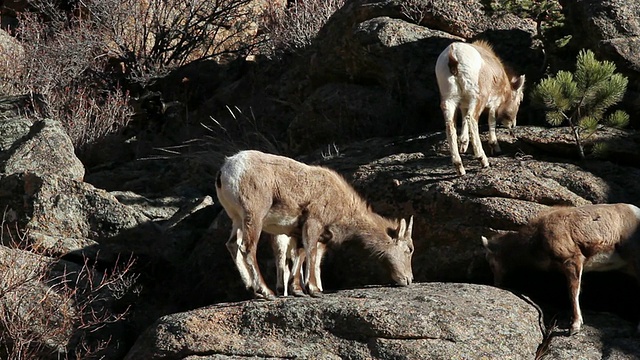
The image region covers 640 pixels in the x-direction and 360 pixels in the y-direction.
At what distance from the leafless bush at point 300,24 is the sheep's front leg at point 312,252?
7.95m

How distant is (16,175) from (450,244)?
5632mm

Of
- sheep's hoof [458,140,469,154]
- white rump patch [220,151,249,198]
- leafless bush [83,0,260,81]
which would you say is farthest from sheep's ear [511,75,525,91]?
leafless bush [83,0,260,81]

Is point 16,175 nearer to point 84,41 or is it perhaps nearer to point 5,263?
point 5,263

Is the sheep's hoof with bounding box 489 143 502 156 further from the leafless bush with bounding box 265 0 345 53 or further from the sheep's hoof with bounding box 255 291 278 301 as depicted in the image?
the leafless bush with bounding box 265 0 345 53

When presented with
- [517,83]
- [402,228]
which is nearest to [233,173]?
[402,228]

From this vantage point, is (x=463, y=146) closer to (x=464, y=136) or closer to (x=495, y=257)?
(x=464, y=136)

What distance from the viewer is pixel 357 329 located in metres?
10.6

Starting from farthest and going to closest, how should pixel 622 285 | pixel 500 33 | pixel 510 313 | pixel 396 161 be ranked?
pixel 500 33
pixel 396 161
pixel 622 285
pixel 510 313

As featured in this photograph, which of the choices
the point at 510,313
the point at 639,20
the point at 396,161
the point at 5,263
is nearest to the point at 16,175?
the point at 5,263

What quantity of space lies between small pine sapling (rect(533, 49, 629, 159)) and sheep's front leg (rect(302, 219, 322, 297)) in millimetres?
3210

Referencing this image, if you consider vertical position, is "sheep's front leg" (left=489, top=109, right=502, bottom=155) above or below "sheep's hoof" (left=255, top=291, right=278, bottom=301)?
above

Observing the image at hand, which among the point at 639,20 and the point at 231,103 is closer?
the point at 639,20

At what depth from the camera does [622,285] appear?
481 inches

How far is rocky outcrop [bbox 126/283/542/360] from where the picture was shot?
10.4 m
